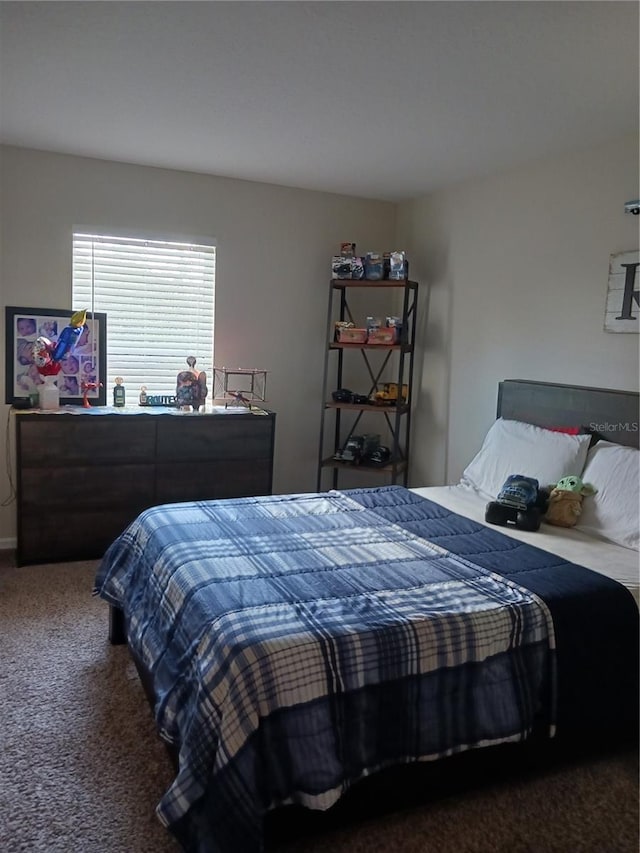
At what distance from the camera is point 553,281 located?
3.41 m

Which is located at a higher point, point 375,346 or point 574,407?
point 375,346

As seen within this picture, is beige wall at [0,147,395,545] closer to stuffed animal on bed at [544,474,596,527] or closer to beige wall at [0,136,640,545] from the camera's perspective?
beige wall at [0,136,640,545]

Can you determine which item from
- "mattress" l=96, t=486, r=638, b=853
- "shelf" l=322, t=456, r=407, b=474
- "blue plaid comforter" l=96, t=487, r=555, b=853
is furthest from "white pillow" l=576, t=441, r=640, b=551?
"shelf" l=322, t=456, r=407, b=474

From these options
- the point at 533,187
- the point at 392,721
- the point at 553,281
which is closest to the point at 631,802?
the point at 392,721

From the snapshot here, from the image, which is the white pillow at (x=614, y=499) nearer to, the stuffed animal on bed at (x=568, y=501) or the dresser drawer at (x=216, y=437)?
the stuffed animal on bed at (x=568, y=501)

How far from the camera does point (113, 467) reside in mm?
3695

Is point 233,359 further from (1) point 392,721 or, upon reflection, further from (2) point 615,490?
(1) point 392,721

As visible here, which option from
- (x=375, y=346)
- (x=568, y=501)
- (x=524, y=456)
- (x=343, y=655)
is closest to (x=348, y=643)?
(x=343, y=655)

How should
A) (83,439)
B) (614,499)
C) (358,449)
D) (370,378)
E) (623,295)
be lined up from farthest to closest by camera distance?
(370,378), (358,449), (83,439), (623,295), (614,499)

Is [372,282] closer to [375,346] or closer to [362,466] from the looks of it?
[375,346]

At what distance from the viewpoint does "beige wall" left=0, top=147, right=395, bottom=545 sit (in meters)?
3.74

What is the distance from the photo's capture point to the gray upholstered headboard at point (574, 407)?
2936 millimetres

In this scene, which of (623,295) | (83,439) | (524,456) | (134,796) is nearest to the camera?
(134,796)

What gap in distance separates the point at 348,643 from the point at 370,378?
3.23 meters
